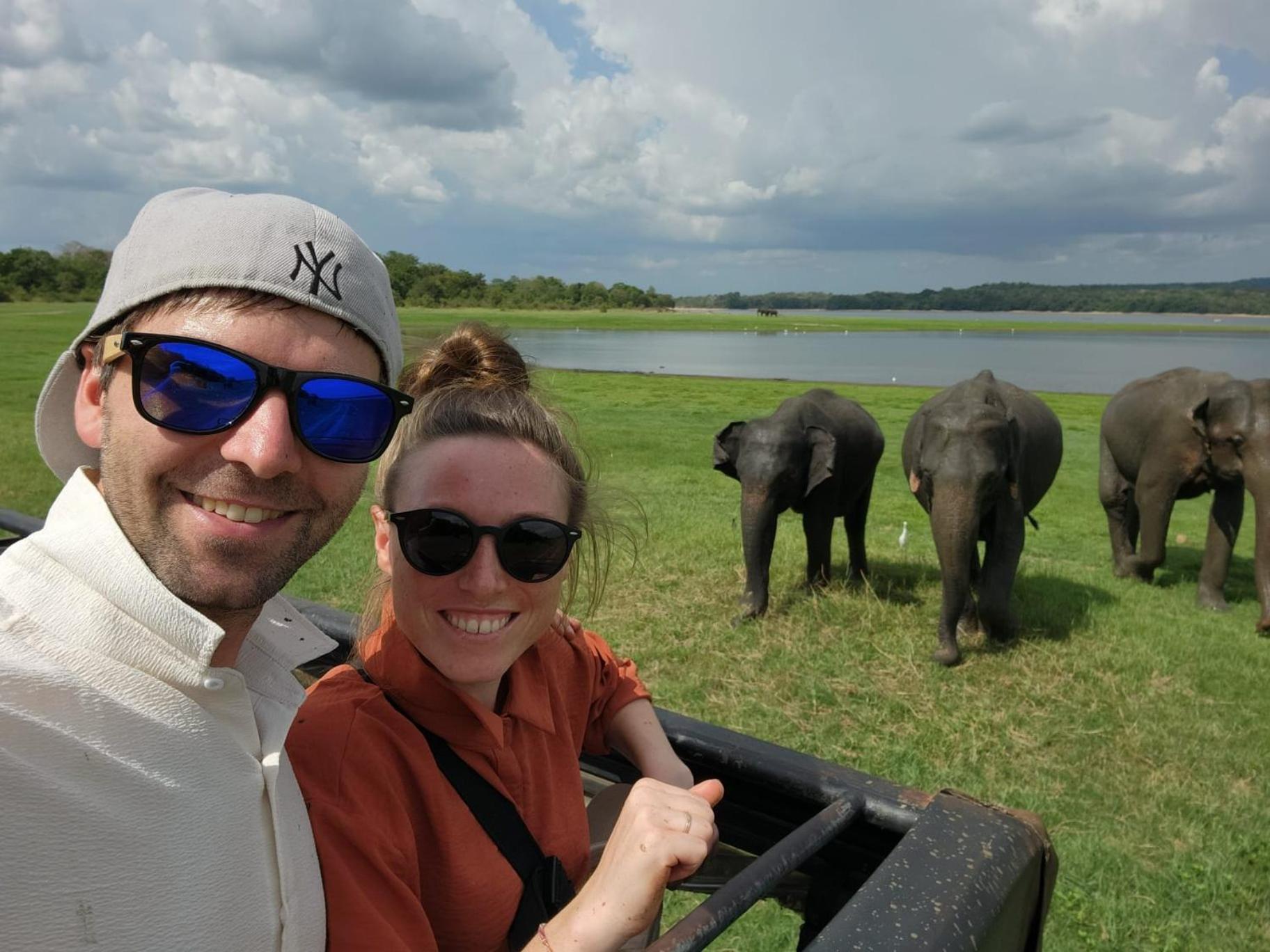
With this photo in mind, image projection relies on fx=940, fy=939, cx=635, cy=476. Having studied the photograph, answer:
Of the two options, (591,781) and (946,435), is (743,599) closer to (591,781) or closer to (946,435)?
(946,435)

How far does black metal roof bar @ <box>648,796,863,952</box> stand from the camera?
4.19 feet

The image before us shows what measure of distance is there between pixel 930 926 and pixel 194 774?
1.07 meters

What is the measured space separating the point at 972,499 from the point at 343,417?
18.3 ft

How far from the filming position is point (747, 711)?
550cm

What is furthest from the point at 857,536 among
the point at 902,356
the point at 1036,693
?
the point at 902,356

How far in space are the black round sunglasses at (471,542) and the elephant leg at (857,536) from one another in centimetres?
662

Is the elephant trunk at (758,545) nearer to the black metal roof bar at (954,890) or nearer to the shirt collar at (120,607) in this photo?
the black metal roof bar at (954,890)

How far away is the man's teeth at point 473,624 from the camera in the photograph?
69.1 inches

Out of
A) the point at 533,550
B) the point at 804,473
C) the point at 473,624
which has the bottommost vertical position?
the point at 804,473

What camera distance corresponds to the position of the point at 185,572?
4.01 ft

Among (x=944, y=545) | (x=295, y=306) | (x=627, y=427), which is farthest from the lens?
(x=627, y=427)

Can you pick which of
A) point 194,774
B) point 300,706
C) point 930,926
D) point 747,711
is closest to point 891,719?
point 747,711

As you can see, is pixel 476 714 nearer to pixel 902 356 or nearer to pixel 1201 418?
pixel 1201 418

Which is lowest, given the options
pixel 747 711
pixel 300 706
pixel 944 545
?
pixel 747 711
